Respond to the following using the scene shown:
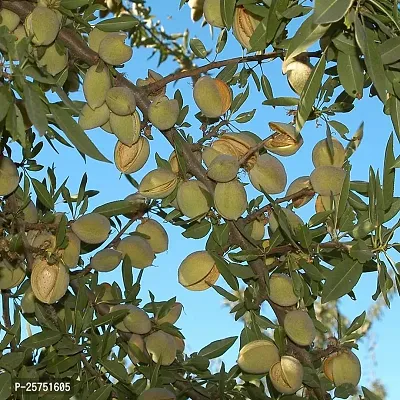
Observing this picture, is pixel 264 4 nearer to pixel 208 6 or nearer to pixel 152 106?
pixel 208 6

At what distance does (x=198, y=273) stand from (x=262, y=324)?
0.16 m

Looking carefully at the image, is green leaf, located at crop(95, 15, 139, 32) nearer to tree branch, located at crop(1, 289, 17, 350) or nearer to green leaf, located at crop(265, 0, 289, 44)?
green leaf, located at crop(265, 0, 289, 44)

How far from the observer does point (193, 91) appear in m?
1.33

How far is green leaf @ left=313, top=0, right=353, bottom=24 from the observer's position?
30.2 inches

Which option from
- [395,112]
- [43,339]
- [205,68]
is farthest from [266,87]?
[43,339]

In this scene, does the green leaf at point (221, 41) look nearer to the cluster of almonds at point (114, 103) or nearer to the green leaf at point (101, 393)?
the cluster of almonds at point (114, 103)

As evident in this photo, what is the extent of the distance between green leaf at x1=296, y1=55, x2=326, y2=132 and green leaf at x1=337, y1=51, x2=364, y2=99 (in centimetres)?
3

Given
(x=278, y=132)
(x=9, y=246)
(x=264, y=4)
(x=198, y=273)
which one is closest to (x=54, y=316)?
(x=9, y=246)

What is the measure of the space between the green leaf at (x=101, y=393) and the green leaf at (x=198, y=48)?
66cm

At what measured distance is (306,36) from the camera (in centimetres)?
93

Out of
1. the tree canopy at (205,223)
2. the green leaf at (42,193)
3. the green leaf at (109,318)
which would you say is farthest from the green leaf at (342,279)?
the green leaf at (42,193)

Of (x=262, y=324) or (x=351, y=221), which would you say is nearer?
(x=351, y=221)

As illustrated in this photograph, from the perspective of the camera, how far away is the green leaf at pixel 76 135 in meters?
0.91

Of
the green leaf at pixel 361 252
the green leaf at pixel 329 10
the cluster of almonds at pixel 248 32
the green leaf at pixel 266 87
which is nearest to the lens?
the green leaf at pixel 329 10
